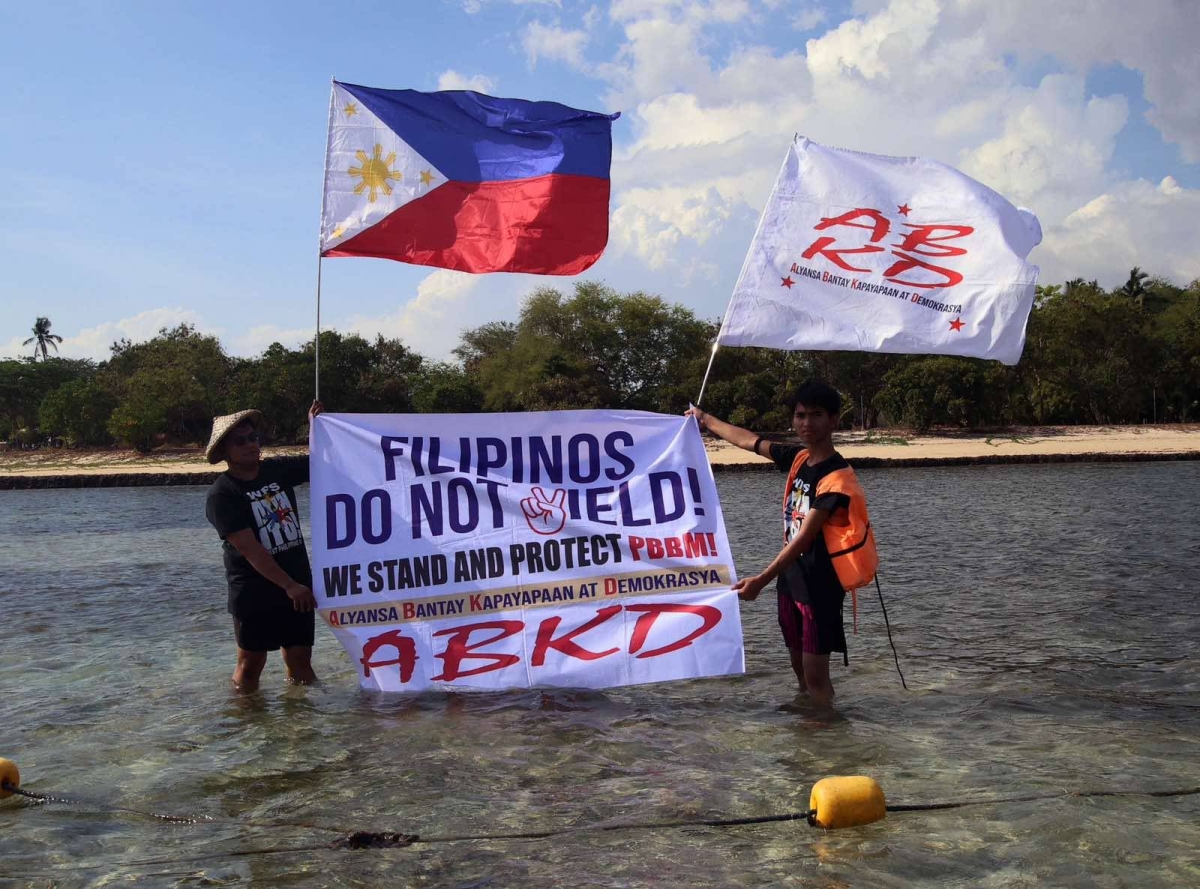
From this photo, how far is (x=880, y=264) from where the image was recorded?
261 inches

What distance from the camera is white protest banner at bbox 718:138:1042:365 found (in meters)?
6.52

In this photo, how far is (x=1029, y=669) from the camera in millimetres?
8094

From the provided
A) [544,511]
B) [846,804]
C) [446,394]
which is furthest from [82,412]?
[846,804]

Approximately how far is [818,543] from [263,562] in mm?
3188

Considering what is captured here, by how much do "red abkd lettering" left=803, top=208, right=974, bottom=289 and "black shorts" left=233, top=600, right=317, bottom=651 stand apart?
3.93m

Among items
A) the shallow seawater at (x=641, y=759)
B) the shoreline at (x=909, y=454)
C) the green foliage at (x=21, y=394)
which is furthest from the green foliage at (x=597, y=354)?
the shallow seawater at (x=641, y=759)

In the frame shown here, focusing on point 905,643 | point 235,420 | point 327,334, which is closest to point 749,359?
point 327,334

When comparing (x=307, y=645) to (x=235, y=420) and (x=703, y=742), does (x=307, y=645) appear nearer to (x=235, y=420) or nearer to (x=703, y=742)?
(x=235, y=420)

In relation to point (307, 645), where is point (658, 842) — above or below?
below

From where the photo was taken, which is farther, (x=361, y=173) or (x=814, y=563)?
(x=361, y=173)

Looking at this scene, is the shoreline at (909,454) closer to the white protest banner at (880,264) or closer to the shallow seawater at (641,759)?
the shallow seawater at (641,759)

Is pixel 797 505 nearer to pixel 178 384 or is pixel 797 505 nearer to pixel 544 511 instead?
pixel 544 511

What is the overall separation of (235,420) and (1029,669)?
6.12 metres

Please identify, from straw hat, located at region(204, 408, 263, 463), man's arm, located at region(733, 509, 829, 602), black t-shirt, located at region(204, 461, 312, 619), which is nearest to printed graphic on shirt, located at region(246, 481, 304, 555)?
black t-shirt, located at region(204, 461, 312, 619)
